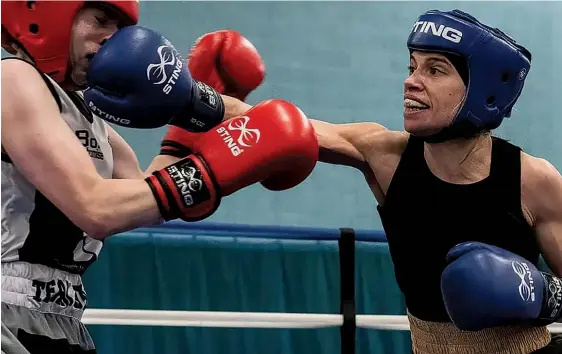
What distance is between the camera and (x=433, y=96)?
149 cm

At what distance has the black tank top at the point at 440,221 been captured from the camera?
1.51 meters

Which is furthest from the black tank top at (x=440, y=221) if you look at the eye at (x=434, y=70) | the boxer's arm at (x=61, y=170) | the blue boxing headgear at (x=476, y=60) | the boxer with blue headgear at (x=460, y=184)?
the boxer's arm at (x=61, y=170)

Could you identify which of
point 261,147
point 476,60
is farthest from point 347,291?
point 261,147

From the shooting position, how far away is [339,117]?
129 inches

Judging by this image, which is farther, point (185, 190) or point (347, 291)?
point (347, 291)

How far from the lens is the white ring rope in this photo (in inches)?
86.8

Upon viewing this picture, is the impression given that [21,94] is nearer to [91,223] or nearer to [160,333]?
[91,223]

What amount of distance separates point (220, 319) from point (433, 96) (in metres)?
1.14

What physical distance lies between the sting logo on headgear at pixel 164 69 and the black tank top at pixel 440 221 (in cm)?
60

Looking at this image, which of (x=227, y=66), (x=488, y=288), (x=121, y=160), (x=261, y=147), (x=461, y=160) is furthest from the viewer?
(x=227, y=66)

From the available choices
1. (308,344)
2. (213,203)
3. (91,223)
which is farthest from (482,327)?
(308,344)

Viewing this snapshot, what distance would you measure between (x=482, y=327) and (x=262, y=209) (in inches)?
71.6

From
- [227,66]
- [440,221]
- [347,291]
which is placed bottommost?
[347,291]

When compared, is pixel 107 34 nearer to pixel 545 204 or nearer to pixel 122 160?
pixel 122 160
